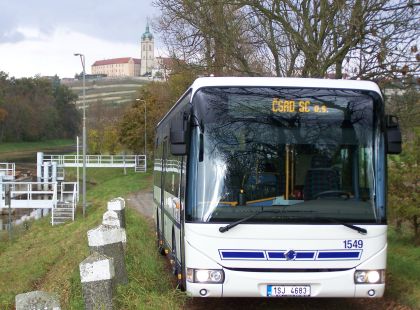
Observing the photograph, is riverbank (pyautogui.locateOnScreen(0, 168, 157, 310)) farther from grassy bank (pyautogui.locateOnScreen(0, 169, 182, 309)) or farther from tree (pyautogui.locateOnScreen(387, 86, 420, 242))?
tree (pyautogui.locateOnScreen(387, 86, 420, 242))

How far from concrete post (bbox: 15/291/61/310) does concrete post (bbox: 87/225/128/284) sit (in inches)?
134

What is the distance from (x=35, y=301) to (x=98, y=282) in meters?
2.05

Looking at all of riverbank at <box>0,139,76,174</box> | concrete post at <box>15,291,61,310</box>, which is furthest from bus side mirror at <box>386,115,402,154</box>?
riverbank at <box>0,139,76,174</box>

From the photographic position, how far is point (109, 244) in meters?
7.78

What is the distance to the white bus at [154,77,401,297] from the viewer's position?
7.21 meters

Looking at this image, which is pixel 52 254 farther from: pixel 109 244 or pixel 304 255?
pixel 304 255

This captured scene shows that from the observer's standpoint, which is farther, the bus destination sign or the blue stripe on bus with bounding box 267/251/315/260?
the bus destination sign

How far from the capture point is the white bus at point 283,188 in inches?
284

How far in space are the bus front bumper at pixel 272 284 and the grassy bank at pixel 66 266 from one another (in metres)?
0.51

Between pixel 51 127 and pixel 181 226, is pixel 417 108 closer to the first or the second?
pixel 181 226

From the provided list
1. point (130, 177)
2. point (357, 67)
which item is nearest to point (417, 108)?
point (357, 67)

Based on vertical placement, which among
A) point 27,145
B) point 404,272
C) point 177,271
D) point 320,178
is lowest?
point 404,272

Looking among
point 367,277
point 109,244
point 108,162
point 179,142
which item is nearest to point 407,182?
point 367,277

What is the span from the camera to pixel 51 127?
119 m
